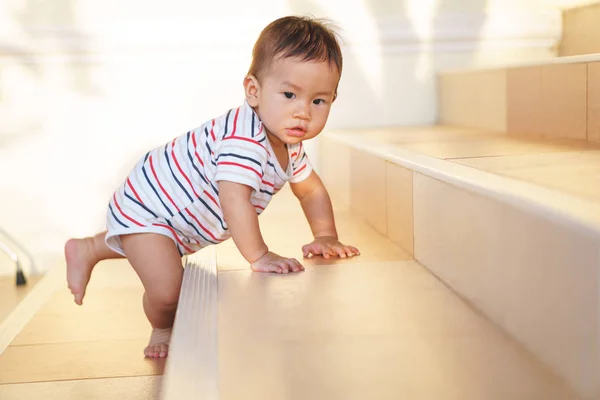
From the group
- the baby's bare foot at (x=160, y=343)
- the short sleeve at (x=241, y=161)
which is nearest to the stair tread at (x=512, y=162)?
the short sleeve at (x=241, y=161)

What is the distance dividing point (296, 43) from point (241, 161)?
0.21 metres

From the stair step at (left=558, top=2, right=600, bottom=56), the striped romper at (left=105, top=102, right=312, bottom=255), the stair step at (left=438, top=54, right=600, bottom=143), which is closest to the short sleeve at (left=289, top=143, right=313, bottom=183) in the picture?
the striped romper at (left=105, top=102, right=312, bottom=255)

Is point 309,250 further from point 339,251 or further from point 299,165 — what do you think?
point 299,165

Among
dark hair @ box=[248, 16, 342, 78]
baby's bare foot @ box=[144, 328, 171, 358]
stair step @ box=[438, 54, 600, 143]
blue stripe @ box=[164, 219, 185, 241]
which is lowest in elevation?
baby's bare foot @ box=[144, 328, 171, 358]

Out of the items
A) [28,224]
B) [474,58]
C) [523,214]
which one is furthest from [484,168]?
[28,224]

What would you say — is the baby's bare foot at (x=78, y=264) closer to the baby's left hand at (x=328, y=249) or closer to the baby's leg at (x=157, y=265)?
the baby's leg at (x=157, y=265)

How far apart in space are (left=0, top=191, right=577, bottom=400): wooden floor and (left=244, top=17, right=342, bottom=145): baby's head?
242mm

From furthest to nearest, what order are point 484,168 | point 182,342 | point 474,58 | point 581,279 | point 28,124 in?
point 474,58
point 28,124
point 484,168
point 182,342
point 581,279

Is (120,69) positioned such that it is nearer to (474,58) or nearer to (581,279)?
(474,58)

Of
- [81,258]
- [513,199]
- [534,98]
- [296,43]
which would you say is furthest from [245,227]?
[534,98]

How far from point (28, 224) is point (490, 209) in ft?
6.08

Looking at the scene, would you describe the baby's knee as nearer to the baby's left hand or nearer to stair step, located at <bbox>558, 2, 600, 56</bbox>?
the baby's left hand

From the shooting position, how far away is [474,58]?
262 centimetres

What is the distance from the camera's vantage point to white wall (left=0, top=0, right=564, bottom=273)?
8.05ft
